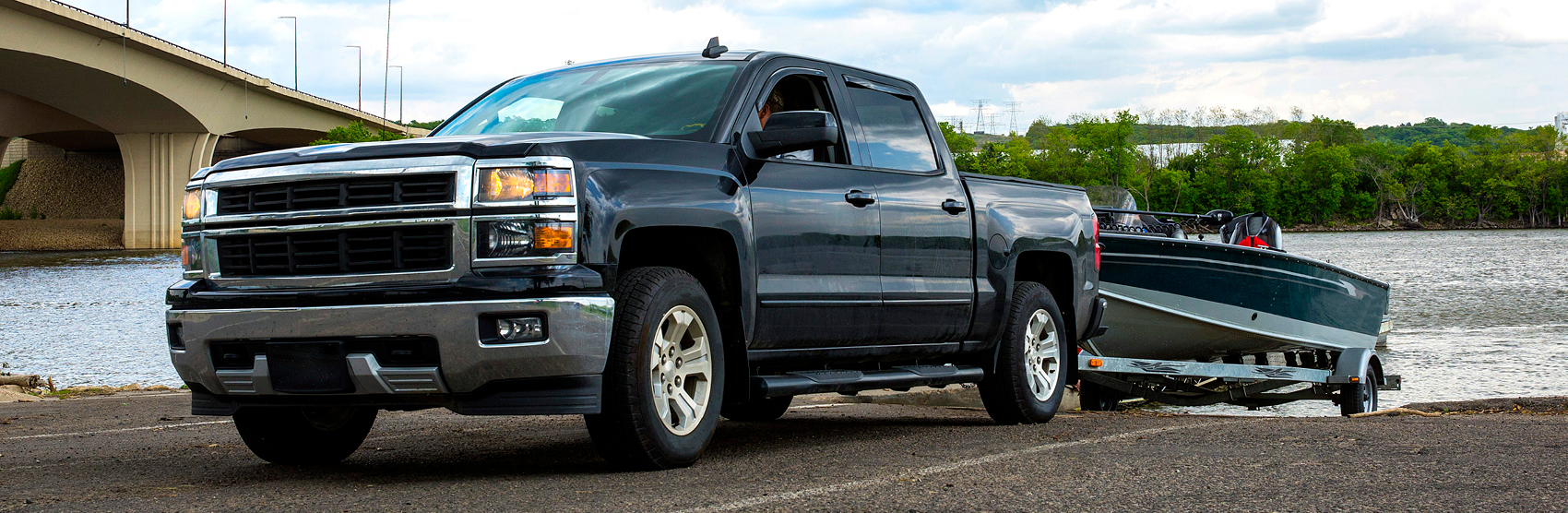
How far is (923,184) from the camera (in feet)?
22.8

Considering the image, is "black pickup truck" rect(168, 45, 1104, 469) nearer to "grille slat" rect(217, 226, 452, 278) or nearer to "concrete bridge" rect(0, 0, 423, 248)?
"grille slat" rect(217, 226, 452, 278)

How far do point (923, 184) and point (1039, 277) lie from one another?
183cm

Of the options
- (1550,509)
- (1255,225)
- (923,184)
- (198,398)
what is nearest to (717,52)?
(923,184)

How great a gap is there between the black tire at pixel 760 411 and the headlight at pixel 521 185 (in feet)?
12.0

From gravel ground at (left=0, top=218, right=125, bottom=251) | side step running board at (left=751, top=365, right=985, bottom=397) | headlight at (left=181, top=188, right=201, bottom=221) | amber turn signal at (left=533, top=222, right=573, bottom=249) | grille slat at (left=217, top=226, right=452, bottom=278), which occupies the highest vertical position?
headlight at (left=181, top=188, right=201, bottom=221)

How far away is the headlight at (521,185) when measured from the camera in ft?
15.4

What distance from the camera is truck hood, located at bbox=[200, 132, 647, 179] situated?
478 cm

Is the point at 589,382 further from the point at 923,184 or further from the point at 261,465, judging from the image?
the point at 923,184

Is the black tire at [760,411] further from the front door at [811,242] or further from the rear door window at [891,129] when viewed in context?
the front door at [811,242]

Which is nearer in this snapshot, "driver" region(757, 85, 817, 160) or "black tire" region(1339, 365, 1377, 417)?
"driver" region(757, 85, 817, 160)

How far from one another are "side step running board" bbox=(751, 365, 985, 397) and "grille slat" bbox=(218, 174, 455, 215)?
162 cm

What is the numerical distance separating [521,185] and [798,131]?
1.33 m

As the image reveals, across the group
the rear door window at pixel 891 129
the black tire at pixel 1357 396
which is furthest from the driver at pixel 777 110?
the black tire at pixel 1357 396

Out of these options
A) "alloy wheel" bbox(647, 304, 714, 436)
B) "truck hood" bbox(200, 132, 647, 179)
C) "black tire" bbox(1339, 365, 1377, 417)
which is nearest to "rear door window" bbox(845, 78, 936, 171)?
"alloy wheel" bbox(647, 304, 714, 436)
